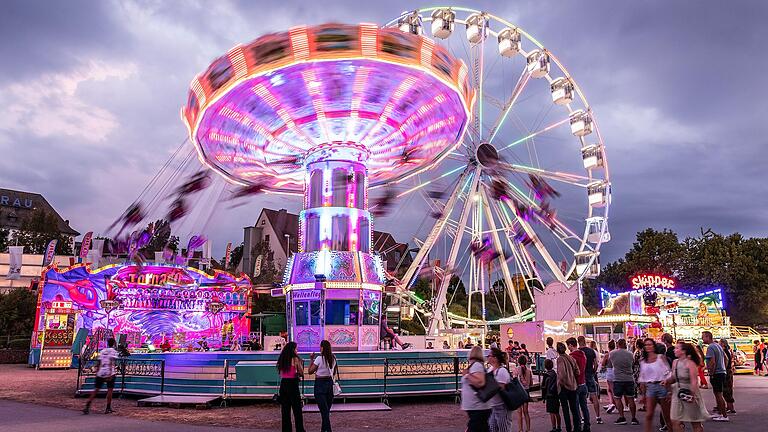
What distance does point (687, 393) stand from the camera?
768cm

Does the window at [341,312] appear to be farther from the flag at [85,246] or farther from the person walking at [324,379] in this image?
the flag at [85,246]

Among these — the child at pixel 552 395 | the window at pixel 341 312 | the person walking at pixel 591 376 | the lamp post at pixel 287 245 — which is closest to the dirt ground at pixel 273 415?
the child at pixel 552 395

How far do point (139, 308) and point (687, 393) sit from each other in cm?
3042

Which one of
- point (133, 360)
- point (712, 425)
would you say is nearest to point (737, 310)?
point (712, 425)

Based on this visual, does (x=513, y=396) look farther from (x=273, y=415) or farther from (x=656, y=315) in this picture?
(x=656, y=315)

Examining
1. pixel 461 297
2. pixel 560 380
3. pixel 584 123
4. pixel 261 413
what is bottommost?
pixel 261 413

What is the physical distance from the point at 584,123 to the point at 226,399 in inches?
947

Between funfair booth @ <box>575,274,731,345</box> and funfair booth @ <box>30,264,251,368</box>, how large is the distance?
2048 cm

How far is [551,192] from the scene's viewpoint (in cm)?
2891

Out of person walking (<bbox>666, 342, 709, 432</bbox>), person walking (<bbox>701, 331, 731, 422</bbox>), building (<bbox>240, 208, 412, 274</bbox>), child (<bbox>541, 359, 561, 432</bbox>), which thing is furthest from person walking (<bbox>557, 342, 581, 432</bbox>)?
building (<bbox>240, 208, 412, 274</bbox>)

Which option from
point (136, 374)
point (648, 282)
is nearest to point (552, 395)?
point (136, 374)

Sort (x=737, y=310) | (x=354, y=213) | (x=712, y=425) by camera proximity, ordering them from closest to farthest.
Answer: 1. (x=712, y=425)
2. (x=354, y=213)
3. (x=737, y=310)

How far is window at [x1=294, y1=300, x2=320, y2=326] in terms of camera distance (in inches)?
826

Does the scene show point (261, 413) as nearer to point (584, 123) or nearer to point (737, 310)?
point (584, 123)
